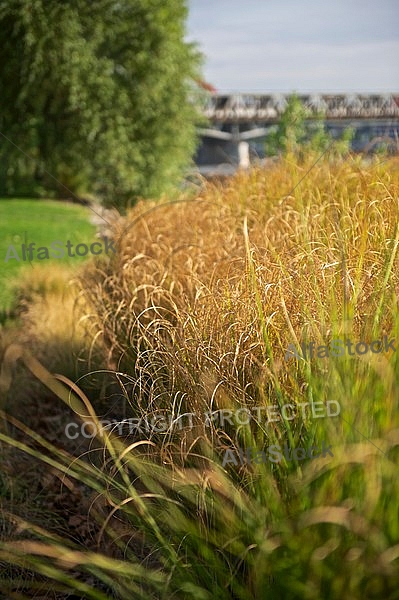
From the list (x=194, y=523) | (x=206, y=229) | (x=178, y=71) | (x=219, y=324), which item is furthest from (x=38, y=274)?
(x=178, y=71)

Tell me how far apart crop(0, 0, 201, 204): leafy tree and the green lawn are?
1.65 meters

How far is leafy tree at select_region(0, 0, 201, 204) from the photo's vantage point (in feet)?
76.8

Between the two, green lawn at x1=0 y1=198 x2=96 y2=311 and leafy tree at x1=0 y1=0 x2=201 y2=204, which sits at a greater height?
leafy tree at x1=0 y1=0 x2=201 y2=204

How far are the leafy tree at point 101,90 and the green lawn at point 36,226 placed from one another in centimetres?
165

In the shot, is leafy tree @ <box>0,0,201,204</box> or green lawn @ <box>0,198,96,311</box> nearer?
green lawn @ <box>0,198,96,311</box>

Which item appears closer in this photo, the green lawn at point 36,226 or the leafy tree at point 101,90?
the green lawn at point 36,226

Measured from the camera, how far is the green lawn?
1266cm

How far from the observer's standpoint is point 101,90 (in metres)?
24.0

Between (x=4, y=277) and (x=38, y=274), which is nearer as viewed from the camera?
(x=38, y=274)

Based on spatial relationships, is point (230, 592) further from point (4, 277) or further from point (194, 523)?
point (4, 277)

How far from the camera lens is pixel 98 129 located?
961 inches

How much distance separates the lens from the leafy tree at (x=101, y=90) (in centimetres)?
2342

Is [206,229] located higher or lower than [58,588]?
higher

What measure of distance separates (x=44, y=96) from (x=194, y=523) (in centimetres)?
2329
